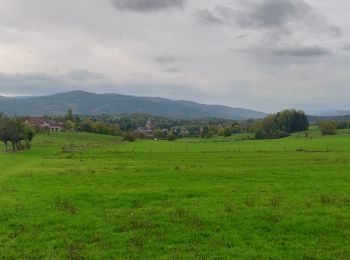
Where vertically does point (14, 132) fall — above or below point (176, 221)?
above

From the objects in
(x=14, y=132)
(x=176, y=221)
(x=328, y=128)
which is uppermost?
(x=328, y=128)

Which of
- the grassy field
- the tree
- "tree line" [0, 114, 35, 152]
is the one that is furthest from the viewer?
the tree

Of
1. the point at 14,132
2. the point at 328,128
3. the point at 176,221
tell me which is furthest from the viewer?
the point at 328,128

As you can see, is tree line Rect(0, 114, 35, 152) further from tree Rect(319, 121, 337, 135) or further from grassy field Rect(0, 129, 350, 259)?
tree Rect(319, 121, 337, 135)

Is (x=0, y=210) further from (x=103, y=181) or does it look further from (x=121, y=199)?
(x=103, y=181)

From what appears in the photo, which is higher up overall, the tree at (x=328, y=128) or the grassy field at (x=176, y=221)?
the tree at (x=328, y=128)

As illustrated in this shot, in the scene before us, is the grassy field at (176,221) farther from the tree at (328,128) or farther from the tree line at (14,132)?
the tree at (328,128)

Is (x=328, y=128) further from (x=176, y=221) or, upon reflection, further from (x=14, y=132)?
(x=176, y=221)

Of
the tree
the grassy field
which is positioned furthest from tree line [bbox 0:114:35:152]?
the tree

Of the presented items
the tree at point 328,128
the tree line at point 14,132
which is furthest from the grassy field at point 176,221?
the tree at point 328,128

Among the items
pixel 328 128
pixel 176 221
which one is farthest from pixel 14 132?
pixel 328 128

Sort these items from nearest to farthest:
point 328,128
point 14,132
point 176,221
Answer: point 176,221, point 14,132, point 328,128

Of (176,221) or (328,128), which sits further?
(328,128)

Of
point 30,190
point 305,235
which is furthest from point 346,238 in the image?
point 30,190
